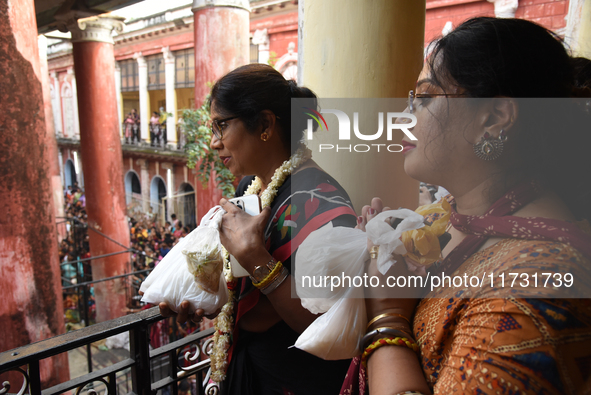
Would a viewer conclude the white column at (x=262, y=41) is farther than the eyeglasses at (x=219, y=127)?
Yes

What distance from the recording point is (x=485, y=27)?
852 mm

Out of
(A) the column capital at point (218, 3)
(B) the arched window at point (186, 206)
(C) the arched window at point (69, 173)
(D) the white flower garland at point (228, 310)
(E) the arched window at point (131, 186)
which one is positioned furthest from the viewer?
(C) the arched window at point (69, 173)

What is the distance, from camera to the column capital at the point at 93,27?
7484 millimetres

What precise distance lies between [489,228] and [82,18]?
27.6ft

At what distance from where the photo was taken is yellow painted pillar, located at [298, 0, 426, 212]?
1.79 meters

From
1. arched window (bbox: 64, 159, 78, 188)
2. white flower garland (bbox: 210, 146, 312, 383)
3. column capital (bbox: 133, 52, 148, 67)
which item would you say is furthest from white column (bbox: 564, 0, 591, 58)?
arched window (bbox: 64, 159, 78, 188)

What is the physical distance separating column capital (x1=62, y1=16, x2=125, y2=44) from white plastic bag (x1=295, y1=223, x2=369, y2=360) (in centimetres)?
830

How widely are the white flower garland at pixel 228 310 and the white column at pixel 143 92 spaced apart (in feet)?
63.1

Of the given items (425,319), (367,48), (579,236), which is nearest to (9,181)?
(367,48)

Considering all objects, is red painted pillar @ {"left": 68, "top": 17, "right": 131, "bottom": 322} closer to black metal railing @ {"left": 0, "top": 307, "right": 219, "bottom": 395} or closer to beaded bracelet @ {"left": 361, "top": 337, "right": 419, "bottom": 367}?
black metal railing @ {"left": 0, "top": 307, "right": 219, "bottom": 395}

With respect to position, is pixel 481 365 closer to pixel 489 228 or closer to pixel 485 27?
pixel 489 228

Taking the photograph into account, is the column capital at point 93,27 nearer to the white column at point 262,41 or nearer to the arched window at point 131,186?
the white column at point 262,41

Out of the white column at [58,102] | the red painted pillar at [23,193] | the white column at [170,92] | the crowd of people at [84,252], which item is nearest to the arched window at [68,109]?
the white column at [58,102]

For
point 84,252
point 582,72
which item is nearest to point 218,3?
point 582,72
